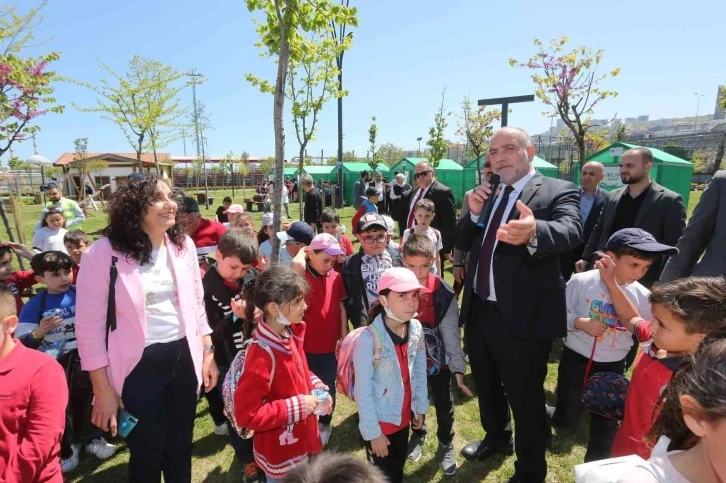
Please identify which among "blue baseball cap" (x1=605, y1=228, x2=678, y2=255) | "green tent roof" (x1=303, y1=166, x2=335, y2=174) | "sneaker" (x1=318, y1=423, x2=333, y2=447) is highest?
"green tent roof" (x1=303, y1=166, x2=335, y2=174)

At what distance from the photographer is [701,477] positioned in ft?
3.04

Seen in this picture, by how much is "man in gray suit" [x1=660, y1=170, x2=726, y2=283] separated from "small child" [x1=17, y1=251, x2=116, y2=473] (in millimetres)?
4525

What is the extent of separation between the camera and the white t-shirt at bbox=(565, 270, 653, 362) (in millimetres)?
2734

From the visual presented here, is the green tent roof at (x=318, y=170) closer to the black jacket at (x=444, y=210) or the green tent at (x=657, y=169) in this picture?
the green tent at (x=657, y=169)

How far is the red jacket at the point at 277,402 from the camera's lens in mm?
1951

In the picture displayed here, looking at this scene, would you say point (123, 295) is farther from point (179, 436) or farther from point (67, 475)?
point (67, 475)

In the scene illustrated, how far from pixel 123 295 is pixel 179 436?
899 mm

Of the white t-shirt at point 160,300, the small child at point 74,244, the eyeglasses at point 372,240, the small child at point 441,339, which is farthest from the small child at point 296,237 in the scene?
the small child at point 74,244

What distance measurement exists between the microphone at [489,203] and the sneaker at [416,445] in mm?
1811

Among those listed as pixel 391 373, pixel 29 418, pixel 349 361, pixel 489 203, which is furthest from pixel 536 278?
pixel 29 418

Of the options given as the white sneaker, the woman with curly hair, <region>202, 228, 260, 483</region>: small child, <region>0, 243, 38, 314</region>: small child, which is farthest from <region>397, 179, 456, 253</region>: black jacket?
<region>0, 243, 38, 314</region>: small child

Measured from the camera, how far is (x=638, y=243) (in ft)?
8.39

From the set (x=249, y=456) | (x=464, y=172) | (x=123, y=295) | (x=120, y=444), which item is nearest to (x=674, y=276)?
(x=249, y=456)

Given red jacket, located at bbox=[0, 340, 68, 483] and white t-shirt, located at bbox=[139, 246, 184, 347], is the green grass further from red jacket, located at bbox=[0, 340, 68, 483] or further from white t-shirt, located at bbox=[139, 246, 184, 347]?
white t-shirt, located at bbox=[139, 246, 184, 347]
